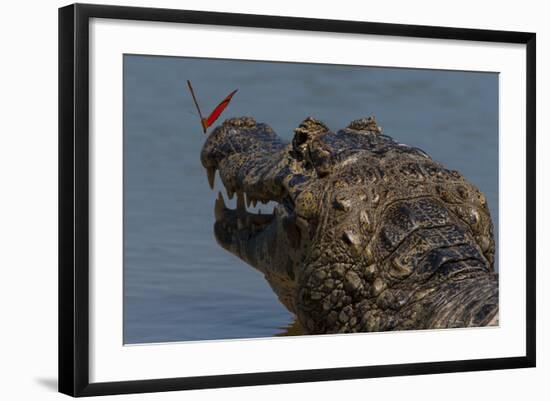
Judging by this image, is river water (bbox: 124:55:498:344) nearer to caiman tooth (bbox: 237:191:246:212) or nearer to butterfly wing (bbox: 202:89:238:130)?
butterfly wing (bbox: 202:89:238:130)

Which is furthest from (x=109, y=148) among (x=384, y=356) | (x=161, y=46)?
(x=384, y=356)

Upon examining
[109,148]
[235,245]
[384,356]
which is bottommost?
[384,356]

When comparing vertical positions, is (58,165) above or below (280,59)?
below

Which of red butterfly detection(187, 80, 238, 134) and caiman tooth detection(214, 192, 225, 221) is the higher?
red butterfly detection(187, 80, 238, 134)

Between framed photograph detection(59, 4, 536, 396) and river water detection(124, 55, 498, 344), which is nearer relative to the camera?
framed photograph detection(59, 4, 536, 396)

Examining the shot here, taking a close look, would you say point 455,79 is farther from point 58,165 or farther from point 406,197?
point 58,165

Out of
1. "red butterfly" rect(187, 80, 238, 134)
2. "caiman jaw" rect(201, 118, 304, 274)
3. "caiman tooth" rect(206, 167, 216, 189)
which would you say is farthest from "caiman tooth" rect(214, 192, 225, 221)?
"red butterfly" rect(187, 80, 238, 134)

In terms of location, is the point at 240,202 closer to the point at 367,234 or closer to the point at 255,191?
the point at 255,191
